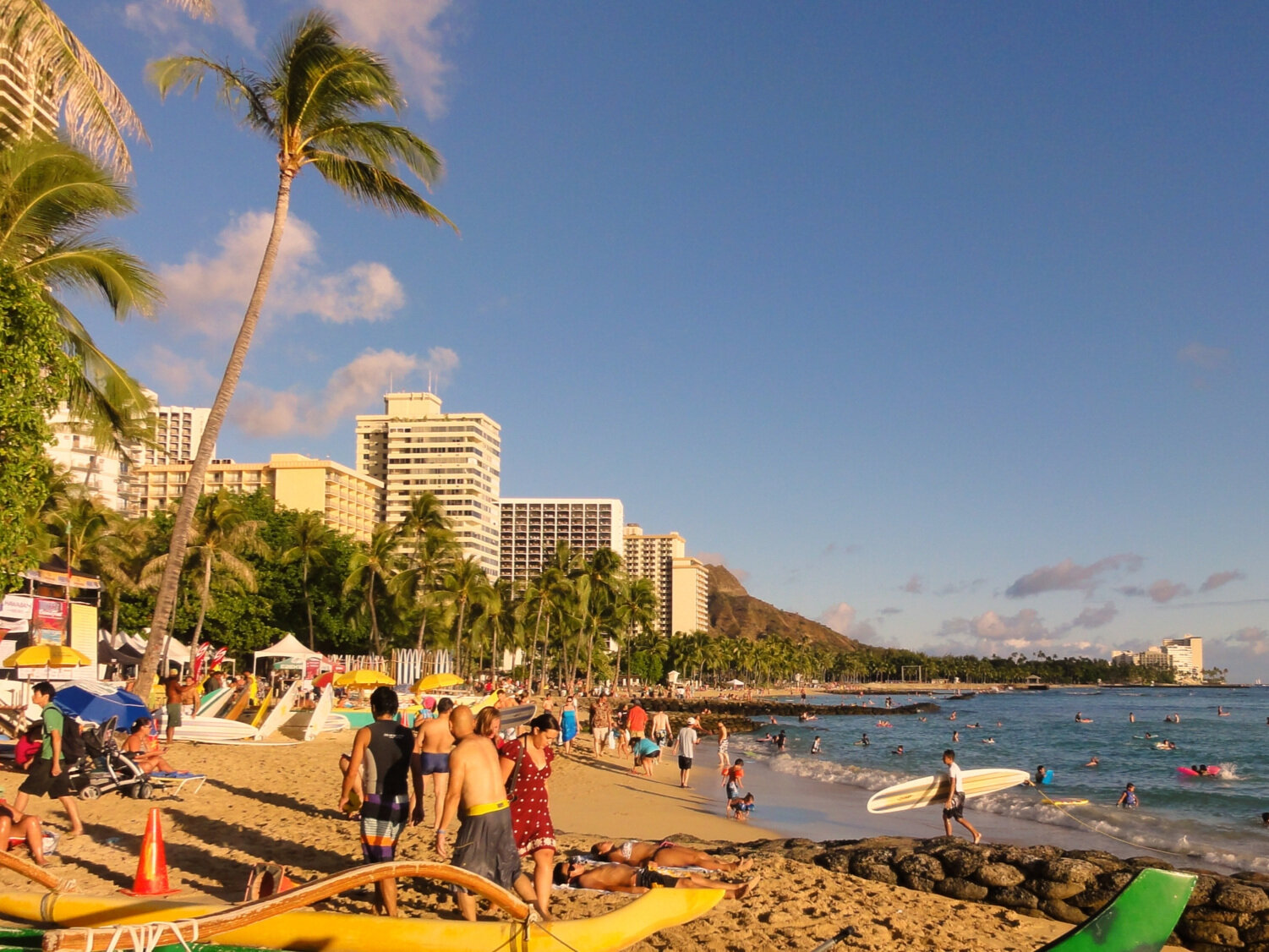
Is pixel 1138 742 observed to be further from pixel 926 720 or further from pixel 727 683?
pixel 727 683

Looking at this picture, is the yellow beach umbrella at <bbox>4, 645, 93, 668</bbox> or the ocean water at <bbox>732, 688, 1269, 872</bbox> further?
the yellow beach umbrella at <bbox>4, 645, 93, 668</bbox>

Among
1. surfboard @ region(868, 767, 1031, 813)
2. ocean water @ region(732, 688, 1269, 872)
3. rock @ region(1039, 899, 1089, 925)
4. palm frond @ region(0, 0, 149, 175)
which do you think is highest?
palm frond @ region(0, 0, 149, 175)

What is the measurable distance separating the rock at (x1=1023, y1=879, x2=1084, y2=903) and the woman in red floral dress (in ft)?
15.6

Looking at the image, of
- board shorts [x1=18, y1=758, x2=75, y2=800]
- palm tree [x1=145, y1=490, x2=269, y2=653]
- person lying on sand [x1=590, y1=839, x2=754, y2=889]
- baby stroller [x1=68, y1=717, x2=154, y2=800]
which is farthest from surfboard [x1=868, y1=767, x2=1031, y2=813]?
palm tree [x1=145, y1=490, x2=269, y2=653]

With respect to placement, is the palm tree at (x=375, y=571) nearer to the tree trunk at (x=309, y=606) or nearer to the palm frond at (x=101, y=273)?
the tree trunk at (x=309, y=606)

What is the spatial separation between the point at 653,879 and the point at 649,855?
1.44 feet

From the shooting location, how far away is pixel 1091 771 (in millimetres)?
34656

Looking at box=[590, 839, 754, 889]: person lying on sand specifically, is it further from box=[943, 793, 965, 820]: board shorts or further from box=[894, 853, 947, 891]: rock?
box=[943, 793, 965, 820]: board shorts

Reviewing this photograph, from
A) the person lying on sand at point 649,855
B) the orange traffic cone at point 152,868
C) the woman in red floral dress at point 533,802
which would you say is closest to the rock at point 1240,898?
the person lying on sand at point 649,855

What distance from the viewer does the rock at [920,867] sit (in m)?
9.12

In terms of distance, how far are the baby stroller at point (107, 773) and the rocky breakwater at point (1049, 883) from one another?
8.33 metres

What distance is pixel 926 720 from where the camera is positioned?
78375mm

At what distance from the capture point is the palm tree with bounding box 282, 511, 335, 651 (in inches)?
2009

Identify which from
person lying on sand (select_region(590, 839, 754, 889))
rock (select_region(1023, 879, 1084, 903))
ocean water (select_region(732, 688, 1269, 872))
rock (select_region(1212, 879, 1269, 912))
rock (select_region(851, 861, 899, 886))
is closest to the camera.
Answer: rock (select_region(1212, 879, 1269, 912))
